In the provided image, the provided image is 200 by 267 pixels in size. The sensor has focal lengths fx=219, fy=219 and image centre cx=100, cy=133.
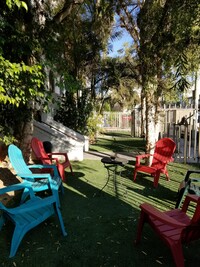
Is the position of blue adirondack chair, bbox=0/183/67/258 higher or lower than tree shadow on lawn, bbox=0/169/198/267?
higher

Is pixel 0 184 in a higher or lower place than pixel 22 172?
lower

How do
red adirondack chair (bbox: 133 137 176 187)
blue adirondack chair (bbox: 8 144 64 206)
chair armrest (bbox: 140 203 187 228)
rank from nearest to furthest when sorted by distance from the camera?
chair armrest (bbox: 140 203 187 228)
blue adirondack chair (bbox: 8 144 64 206)
red adirondack chair (bbox: 133 137 176 187)

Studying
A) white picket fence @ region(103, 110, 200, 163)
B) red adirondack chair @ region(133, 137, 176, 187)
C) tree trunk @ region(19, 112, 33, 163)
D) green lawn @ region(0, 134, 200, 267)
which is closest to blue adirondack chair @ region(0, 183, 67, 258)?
green lawn @ region(0, 134, 200, 267)

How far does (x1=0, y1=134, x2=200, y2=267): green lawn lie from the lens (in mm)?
2586

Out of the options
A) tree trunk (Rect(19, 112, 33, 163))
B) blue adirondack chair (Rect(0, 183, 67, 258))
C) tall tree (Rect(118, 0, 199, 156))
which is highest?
tall tree (Rect(118, 0, 199, 156))

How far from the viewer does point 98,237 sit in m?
3.06

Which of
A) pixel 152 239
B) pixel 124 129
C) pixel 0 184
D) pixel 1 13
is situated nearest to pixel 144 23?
pixel 1 13

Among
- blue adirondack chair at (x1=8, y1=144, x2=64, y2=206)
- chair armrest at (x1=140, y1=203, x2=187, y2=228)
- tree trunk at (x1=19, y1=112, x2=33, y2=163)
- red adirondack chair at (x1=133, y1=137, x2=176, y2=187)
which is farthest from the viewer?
tree trunk at (x1=19, y1=112, x2=33, y2=163)

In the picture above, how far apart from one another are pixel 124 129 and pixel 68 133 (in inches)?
658

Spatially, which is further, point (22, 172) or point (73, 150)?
point (73, 150)

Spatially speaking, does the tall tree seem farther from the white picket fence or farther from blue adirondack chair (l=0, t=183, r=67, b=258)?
blue adirondack chair (l=0, t=183, r=67, b=258)

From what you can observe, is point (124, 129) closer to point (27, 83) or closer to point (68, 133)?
point (68, 133)

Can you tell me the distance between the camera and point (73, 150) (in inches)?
311

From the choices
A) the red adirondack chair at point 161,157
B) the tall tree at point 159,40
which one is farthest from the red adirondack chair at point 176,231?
the red adirondack chair at point 161,157
